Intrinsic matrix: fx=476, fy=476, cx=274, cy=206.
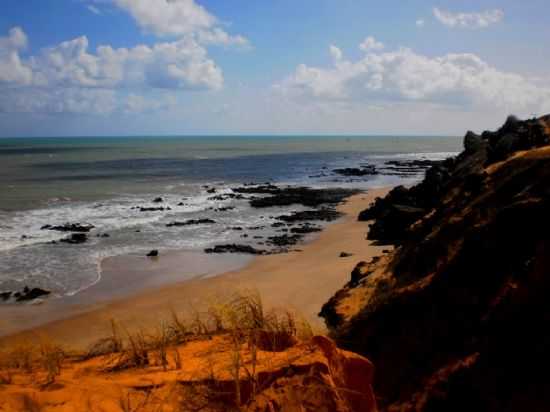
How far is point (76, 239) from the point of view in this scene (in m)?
23.0

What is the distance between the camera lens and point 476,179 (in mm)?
11531

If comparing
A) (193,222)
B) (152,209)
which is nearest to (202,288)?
(193,222)

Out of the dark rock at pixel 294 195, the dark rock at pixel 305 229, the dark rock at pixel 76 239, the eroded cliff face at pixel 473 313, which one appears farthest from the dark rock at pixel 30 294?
the dark rock at pixel 294 195

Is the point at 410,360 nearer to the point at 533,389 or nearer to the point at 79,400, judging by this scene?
the point at 533,389

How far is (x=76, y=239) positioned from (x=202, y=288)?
10295mm

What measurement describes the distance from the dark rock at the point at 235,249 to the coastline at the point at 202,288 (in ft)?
3.26

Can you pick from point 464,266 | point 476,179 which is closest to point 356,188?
point 476,179

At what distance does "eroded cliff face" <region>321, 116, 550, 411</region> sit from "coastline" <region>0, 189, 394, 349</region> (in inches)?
87.2

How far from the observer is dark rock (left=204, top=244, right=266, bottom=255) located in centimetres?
2148

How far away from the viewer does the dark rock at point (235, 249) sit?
21484 mm

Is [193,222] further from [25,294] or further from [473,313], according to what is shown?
[473,313]

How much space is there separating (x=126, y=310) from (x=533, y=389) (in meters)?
11.2

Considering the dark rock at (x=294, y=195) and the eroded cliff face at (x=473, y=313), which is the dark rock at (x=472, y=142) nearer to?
the eroded cliff face at (x=473, y=313)

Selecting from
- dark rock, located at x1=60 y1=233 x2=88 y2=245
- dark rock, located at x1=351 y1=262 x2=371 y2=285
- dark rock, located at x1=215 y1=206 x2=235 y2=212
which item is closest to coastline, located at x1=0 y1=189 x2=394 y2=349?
dark rock, located at x1=351 y1=262 x2=371 y2=285
